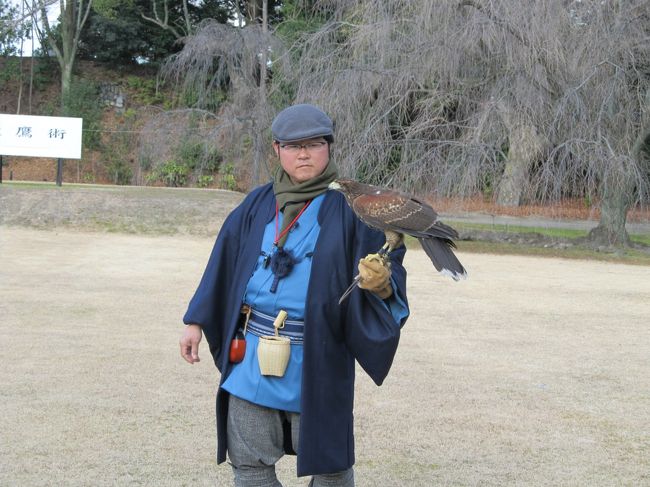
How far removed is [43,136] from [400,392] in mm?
16035

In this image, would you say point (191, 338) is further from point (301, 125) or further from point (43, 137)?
point (43, 137)

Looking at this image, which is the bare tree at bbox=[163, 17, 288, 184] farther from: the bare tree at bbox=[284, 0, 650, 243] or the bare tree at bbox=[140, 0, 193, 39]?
the bare tree at bbox=[140, 0, 193, 39]

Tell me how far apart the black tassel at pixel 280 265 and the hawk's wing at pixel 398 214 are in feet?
0.82

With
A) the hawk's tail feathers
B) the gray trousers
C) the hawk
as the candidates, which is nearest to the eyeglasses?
the hawk

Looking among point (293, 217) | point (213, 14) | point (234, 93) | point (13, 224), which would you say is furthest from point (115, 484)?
point (213, 14)

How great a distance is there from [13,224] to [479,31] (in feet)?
30.9

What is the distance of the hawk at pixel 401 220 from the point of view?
2363mm

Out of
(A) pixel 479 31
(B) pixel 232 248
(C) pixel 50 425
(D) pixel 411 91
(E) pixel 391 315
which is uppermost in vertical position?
(A) pixel 479 31

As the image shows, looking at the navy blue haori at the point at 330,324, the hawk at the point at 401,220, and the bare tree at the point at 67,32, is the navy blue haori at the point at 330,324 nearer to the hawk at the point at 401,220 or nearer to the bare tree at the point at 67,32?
the hawk at the point at 401,220

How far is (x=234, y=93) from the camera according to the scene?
1873 centimetres

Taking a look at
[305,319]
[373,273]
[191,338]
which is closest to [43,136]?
[191,338]

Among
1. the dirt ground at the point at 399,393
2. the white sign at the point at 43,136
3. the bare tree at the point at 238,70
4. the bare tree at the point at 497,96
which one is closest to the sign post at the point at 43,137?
the white sign at the point at 43,136

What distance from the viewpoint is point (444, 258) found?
2400 millimetres

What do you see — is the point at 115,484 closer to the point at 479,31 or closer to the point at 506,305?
the point at 506,305
